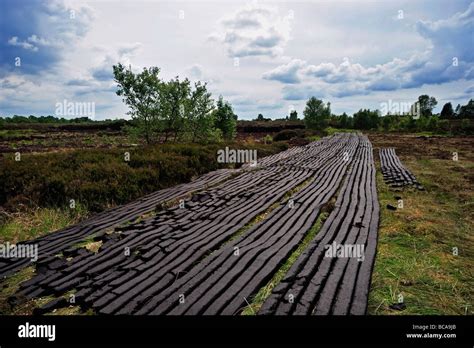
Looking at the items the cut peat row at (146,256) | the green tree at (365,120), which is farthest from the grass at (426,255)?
the green tree at (365,120)

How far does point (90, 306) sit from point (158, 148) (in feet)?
42.6

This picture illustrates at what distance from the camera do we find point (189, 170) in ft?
51.1

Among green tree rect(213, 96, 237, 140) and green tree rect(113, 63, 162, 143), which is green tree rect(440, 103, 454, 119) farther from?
green tree rect(113, 63, 162, 143)

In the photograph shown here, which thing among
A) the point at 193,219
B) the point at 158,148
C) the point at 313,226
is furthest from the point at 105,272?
the point at 158,148

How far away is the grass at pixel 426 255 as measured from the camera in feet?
15.6

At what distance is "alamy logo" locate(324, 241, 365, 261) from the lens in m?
6.08

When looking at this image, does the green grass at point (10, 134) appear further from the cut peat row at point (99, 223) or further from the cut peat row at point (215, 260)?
the cut peat row at point (215, 260)

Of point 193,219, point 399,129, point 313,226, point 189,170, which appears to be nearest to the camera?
point 313,226

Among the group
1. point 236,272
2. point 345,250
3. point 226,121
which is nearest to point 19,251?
point 236,272

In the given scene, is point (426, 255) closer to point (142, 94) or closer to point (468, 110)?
point (142, 94)

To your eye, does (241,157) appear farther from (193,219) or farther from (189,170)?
(193,219)

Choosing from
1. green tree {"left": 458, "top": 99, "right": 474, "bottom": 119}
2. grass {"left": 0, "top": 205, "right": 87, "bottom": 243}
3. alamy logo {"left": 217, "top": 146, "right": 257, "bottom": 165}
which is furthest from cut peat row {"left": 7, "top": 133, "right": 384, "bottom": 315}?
green tree {"left": 458, "top": 99, "right": 474, "bottom": 119}

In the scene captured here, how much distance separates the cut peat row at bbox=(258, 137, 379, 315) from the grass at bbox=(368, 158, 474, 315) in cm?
23

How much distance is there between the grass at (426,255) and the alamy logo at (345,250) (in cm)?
32
